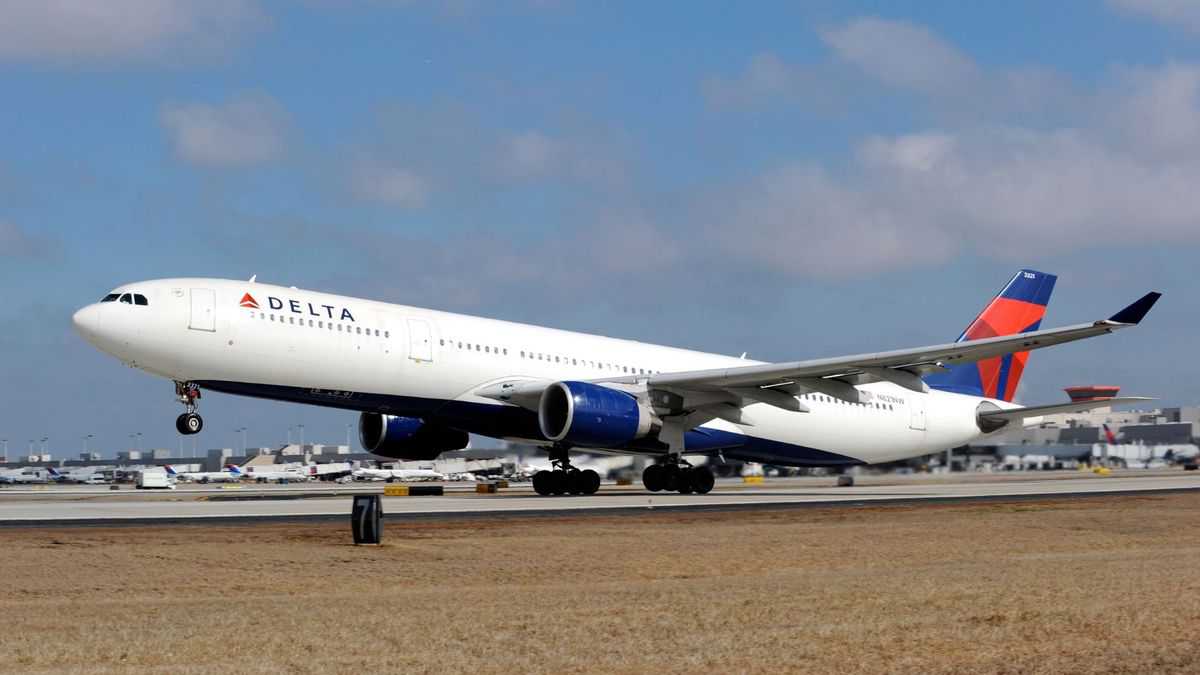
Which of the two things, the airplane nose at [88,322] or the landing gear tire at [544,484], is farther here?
the landing gear tire at [544,484]

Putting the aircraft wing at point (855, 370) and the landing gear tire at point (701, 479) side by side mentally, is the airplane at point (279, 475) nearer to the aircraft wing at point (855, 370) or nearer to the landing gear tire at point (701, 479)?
the landing gear tire at point (701, 479)

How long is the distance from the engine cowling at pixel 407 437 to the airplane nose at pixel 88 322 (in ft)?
33.6

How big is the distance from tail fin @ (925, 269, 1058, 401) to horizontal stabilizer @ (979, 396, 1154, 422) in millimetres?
1368

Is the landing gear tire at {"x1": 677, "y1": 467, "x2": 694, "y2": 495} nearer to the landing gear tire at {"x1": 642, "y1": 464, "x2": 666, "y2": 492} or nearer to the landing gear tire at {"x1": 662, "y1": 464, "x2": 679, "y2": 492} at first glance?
the landing gear tire at {"x1": 662, "y1": 464, "x2": 679, "y2": 492}

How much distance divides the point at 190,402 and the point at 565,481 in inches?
448

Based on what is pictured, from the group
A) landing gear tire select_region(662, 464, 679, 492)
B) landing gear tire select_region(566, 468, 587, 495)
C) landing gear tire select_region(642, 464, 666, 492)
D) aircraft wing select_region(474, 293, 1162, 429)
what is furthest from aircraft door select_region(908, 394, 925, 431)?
landing gear tire select_region(566, 468, 587, 495)

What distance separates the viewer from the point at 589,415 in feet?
116

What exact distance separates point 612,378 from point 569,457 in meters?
3.15

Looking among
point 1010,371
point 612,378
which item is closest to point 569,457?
point 612,378

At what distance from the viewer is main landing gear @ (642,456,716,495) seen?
3944 centimetres

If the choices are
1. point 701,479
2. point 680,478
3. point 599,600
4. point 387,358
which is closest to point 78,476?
point 387,358

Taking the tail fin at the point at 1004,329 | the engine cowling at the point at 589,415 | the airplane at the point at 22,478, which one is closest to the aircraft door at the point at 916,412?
the tail fin at the point at 1004,329

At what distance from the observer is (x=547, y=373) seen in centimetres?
3909

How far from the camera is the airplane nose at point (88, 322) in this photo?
109 ft
